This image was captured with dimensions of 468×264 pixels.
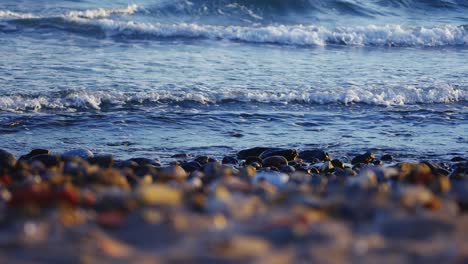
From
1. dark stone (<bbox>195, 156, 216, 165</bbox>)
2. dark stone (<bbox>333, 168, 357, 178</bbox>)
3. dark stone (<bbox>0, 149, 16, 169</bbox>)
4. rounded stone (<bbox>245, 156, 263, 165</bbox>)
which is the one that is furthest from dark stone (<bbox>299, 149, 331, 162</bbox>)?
dark stone (<bbox>0, 149, 16, 169</bbox>)

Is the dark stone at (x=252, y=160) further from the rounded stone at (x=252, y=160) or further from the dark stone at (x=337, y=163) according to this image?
the dark stone at (x=337, y=163)

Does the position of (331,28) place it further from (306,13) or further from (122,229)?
(122,229)

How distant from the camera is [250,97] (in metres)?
10.3

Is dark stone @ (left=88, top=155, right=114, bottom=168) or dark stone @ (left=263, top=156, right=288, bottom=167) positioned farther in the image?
dark stone @ (left=263, top=156, right=288, bottom=167)

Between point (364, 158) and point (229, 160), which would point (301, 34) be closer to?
point (364, 158)

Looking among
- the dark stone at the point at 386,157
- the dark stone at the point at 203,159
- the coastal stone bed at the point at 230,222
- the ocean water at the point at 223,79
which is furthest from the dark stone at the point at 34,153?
the dark stone at the point at 386,157

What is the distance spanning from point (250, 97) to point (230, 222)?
23.2ft

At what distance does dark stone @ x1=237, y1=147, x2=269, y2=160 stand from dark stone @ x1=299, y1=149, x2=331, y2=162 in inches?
14.9

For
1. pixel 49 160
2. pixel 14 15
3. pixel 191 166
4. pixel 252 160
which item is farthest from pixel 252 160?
pixel 14 15

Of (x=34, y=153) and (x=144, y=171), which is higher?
(x=144, y=171)

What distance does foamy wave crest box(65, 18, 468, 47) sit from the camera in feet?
51.2

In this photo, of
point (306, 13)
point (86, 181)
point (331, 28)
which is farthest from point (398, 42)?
point (86, 181)

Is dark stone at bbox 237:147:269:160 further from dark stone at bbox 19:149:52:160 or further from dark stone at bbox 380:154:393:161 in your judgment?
dark stone at bbox 19:149:52:160

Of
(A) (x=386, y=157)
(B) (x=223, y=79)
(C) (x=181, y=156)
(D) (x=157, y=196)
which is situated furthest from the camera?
(B) (x=223, y=79)
